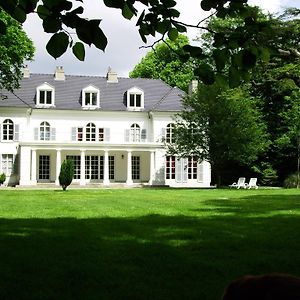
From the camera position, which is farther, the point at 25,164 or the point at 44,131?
the point at 44,131

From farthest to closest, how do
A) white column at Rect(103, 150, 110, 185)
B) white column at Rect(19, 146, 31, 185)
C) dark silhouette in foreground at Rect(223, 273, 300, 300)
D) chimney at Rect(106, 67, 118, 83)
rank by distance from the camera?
chimney at Rect(106, 67, 118, 83), white column at Rect(103, 150, 110, 185), white column at Rect(19, 146, 31, 185), dark silhouette in foreground at Rect(223, 273, 300, 300)

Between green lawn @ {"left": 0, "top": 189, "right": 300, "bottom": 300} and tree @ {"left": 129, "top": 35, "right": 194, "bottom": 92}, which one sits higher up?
tree @ {"left": 129, "top": 35, "right": 194, "bottom": 92}

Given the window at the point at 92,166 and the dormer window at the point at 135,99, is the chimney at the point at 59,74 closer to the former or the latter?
the dormer window at the point at 135,99

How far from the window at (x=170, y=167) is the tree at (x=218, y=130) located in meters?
5.60

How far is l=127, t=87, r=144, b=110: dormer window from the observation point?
4241 centimetres

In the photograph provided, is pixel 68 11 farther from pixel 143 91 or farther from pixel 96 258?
pixel 143 91

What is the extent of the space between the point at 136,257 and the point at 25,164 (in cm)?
3390

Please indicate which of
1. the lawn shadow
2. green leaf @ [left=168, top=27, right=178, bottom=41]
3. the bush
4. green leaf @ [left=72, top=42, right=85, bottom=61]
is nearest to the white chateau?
the bush

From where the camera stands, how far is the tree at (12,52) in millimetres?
29297

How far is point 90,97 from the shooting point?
42375 millimetres

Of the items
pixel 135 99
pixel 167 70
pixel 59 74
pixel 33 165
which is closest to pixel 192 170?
pixel 135 99

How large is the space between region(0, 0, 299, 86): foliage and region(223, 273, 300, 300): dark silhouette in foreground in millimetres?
1803

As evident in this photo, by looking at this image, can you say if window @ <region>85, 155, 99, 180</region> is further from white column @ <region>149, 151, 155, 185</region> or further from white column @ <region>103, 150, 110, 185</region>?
white column @ <region>149, 151, 155, 185</region>

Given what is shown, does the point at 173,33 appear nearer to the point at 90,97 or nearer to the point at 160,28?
the point at 160,28
